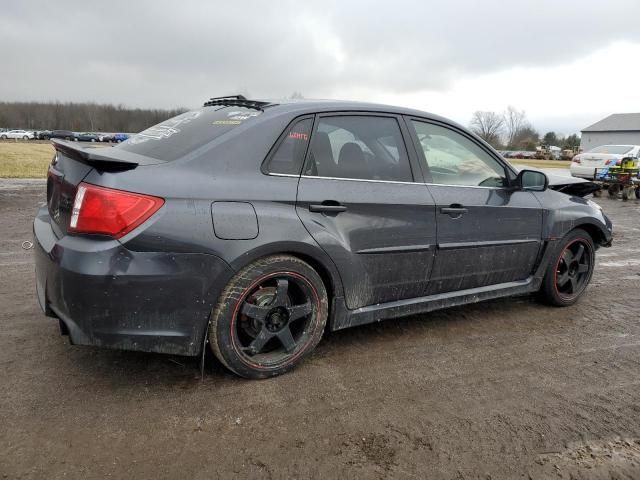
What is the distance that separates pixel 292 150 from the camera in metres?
2.95

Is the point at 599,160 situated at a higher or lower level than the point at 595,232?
higher

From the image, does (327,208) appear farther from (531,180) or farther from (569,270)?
(569,270)

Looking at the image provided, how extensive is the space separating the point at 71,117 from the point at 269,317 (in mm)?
131949

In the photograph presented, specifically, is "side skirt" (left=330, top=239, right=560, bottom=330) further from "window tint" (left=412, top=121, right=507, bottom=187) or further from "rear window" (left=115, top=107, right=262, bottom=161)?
"rear window" (left=115, top=107, right=262, bottom=161)

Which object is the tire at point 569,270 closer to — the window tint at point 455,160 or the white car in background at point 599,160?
the window tint at point 455,160

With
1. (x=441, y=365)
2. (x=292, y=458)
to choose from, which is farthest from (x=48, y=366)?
(x=441, y=365)

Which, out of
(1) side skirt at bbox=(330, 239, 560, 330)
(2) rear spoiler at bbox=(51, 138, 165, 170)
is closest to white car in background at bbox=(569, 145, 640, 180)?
(1) side skirt at bbox=(330, 239, 560, 330)

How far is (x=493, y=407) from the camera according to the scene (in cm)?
271

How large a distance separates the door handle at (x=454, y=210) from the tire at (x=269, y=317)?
109 centimetres

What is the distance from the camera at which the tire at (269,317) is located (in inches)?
106

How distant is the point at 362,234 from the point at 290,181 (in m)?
0.58

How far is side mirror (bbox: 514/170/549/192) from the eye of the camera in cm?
394

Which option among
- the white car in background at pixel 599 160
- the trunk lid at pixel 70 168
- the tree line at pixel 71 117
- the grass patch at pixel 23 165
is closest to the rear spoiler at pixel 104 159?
the trunk lid at pixel 70 168

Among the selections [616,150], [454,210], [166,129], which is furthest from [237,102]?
[616,150]
